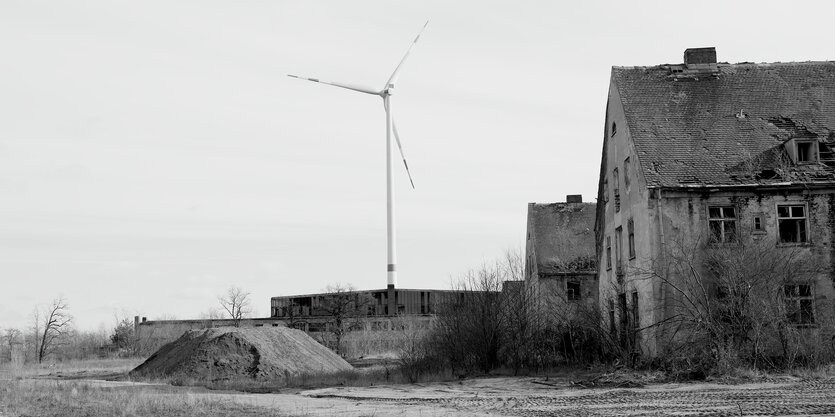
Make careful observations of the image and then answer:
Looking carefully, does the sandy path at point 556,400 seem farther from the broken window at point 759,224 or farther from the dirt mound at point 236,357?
the dirt mound at point 236,357

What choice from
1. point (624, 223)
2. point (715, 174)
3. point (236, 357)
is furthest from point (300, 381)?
point (715, 174)

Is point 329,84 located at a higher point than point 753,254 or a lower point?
higher

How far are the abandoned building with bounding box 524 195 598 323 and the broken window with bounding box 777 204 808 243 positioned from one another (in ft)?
57.8

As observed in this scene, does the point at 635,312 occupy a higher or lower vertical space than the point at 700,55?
lower

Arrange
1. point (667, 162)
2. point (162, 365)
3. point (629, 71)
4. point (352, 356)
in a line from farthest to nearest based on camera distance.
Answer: point (352, 356), point (162, 365), point (629, 71), point (667, 162)

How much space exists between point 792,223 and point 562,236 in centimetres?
2149

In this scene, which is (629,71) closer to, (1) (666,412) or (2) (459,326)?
(2) (459,326)

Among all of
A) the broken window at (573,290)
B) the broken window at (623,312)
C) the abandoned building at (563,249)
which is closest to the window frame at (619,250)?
the broken window at (623,312)

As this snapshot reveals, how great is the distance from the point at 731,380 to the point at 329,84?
37487mm

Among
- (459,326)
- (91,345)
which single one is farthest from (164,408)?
(91,345)

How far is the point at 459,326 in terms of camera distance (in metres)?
33.9

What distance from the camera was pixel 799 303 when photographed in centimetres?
2988

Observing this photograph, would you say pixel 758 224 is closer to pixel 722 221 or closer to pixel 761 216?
pixel 761 216

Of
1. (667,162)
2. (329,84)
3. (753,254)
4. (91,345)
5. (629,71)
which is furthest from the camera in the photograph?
→ (91,345)
